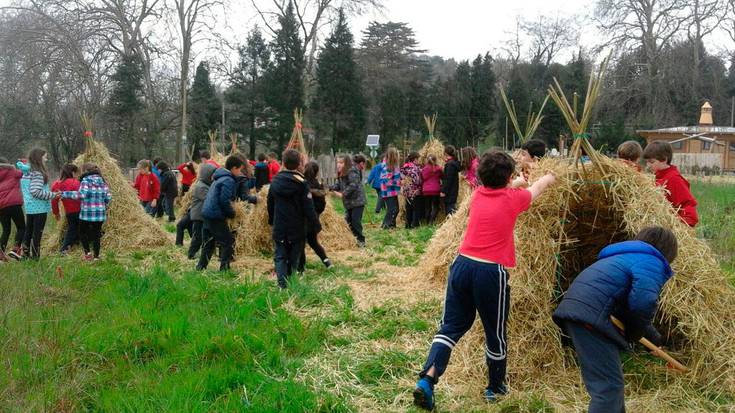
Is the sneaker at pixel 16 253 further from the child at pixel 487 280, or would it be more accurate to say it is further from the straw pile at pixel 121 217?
the child at pixel 487 280

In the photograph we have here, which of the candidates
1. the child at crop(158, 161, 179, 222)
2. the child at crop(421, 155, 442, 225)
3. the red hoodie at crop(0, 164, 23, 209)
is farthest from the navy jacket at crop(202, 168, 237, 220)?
the child at crop(158, 161, 179, 222)

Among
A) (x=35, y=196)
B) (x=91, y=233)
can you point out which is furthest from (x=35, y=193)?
(x=91, y=233)

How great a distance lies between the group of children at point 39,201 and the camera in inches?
333

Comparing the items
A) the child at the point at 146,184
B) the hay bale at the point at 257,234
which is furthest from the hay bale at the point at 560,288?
the child at the point at 146,184

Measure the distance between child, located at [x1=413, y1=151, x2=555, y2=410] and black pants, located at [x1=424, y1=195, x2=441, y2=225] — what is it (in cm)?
894

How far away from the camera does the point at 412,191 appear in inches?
494

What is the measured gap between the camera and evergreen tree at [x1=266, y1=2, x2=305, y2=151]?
33.9 metres

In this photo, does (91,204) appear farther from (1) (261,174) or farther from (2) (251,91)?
(2) (251,91)

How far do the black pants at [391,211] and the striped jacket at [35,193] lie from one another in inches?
266

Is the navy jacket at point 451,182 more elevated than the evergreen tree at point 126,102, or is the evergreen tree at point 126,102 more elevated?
the evergreen tree at point 126,102

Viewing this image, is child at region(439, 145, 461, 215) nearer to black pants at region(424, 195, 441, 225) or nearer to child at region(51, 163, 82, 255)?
black pants at region(424, 195, 441, 225)

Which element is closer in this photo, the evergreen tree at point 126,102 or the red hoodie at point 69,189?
the red hoodie at point 69,189

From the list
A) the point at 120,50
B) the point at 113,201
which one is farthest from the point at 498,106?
the point at 113,201

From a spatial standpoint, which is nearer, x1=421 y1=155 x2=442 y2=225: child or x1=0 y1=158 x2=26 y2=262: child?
x1=0 y1=158 x2=26 y2=262: child
